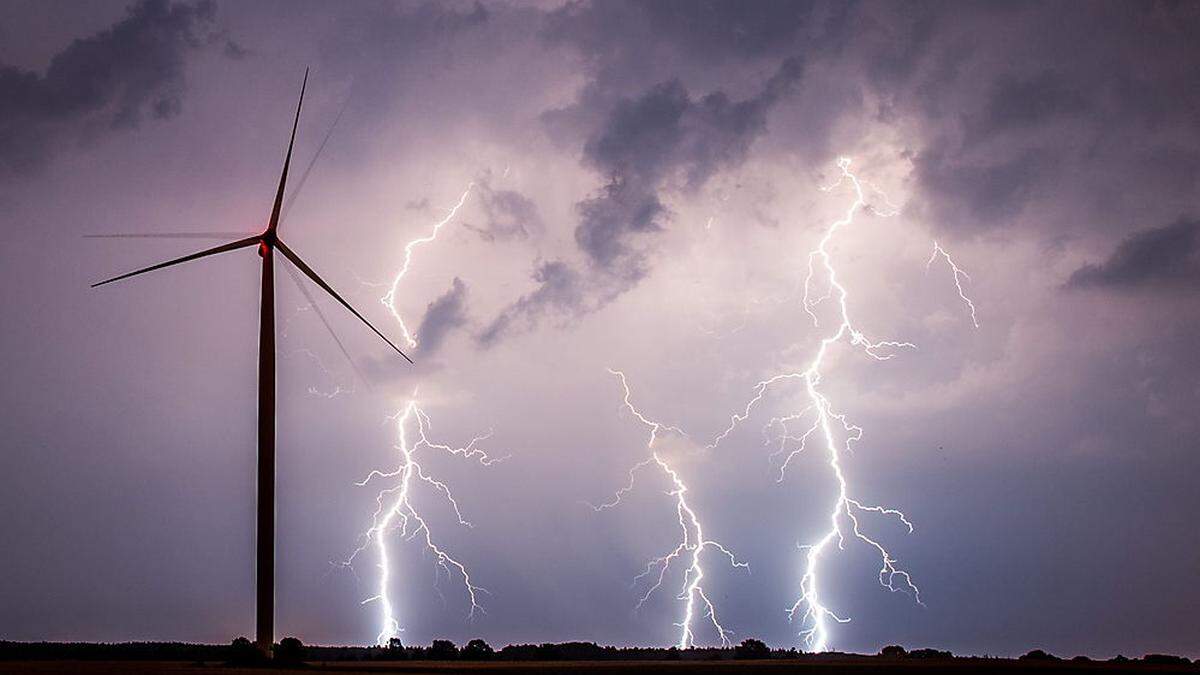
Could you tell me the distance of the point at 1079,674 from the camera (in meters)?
43.9

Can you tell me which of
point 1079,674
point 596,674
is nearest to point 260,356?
point 596,674

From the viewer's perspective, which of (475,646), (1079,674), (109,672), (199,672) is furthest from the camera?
(475,646)

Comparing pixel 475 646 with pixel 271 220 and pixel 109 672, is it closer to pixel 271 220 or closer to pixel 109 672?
pixel 271 220

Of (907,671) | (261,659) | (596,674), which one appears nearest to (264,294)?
(261,659)

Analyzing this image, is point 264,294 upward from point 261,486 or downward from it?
upward

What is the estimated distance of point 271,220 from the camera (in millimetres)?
45562

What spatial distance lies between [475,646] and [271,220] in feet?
123

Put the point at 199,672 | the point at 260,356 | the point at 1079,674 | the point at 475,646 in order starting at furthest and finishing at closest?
the point at 475,646, the point at 1079,674, the point at 260,356, the point at 199,672

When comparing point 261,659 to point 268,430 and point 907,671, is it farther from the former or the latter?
point 907,671

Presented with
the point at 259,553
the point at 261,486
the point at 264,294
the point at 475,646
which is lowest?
the point at 475,646

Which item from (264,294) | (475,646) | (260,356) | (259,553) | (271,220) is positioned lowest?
(475,646)

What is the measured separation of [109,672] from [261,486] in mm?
8862

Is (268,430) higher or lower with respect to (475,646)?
higher

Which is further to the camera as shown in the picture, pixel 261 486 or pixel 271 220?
pixel 271 220
